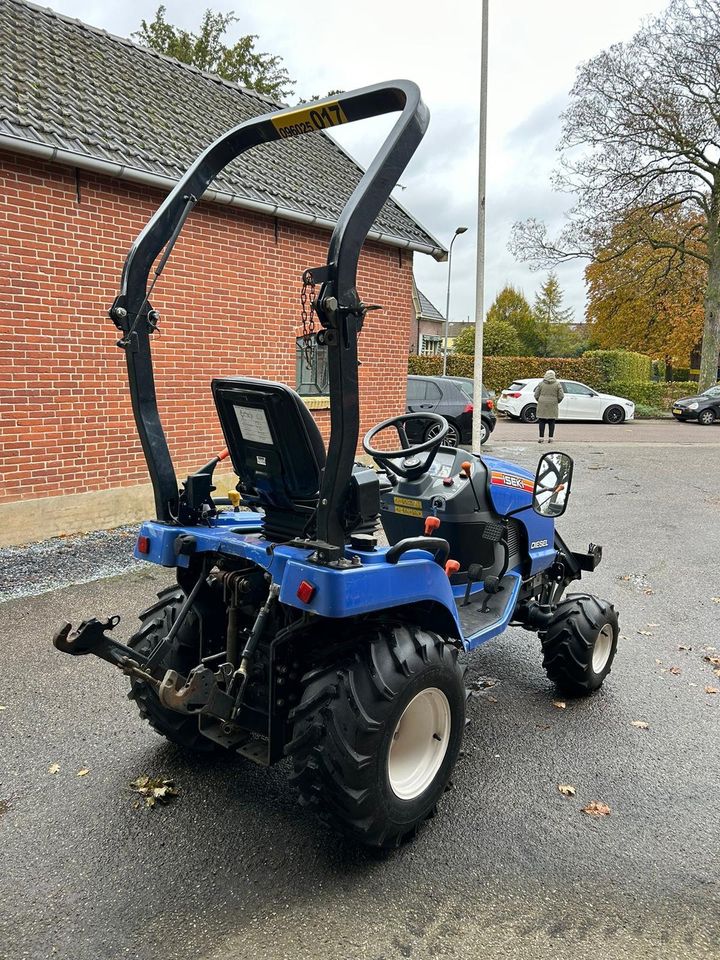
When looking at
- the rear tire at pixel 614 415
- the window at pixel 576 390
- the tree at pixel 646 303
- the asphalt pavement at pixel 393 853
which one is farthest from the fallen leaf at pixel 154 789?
the tree at pixel 646 303

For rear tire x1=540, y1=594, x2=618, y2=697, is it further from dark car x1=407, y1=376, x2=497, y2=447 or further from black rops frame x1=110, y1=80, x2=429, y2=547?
dark car x1=407, y1=376, x2=497, y2=447

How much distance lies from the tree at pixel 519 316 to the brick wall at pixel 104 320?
34.6 metres

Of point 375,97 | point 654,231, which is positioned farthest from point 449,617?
point 654,231

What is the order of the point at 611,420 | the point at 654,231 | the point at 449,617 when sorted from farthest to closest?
the point at 654,231 < the point at 611,420 < the point at 449,617

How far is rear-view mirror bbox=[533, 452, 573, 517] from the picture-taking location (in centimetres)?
339

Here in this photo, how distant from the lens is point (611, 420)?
73.5 ft

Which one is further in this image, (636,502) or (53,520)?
(636,502)

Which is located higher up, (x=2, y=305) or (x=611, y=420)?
(x=2, y=305)

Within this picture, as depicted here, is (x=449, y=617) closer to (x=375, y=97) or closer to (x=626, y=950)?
(x=626, y=950)

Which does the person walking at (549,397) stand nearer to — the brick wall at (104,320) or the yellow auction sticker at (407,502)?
the brick wall at (104,320)

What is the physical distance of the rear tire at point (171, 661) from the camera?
9.62 ft

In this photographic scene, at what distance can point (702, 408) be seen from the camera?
22.8 metres

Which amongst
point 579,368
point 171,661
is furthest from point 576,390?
point 171,661

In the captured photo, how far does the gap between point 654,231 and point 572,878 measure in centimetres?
2817
